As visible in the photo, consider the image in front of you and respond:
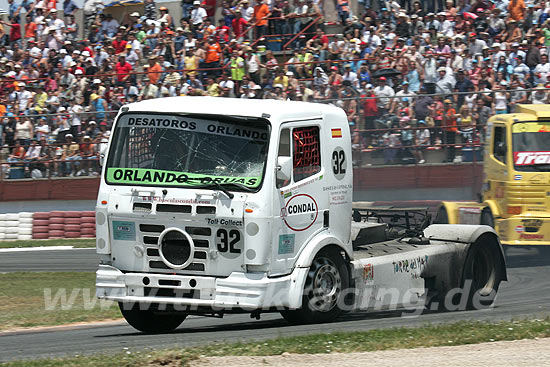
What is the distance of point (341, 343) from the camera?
8.00 m

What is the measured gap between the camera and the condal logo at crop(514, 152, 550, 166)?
1569 cm

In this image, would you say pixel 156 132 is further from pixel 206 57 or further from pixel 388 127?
pixel 206 57

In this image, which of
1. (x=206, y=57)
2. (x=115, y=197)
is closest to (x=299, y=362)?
(x=115, y=197)

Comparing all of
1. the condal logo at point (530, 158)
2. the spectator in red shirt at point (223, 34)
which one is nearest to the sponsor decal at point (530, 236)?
the condal logo at point (530, 158)

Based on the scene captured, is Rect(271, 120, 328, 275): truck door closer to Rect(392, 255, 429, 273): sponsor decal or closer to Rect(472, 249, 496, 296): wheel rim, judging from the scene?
Rect(392, 255, 429, 273): sponsor decal

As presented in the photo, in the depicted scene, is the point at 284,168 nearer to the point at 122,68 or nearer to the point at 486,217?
the point at 486,217

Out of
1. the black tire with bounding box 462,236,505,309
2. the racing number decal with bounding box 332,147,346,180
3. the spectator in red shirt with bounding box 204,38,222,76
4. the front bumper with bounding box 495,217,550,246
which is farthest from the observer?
the spectator in red shirt with bounding box 204,38,222,76

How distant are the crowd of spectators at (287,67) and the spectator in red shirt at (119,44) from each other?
5 centimetres

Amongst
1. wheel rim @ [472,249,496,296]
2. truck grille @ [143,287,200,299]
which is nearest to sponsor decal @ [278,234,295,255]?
truck grille @ [143,287,200,299]

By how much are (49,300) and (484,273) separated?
6390 millimetres

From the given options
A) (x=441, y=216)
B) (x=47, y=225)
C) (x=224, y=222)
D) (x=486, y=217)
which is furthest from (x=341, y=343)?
(x=47, y=225)

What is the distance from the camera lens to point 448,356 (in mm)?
7262

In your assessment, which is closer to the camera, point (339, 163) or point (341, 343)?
point (341, 343)

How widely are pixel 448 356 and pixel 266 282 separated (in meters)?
2.24
